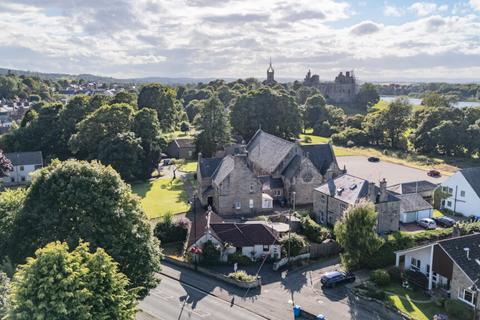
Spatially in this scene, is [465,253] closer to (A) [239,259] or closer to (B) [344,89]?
(A) [239,259]

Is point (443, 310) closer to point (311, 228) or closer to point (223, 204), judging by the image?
point (311, 228)

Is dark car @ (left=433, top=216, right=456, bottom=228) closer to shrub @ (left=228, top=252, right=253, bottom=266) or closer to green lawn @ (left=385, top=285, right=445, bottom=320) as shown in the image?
green lawn @ (left=385, top=285, right=445, bottom=320)

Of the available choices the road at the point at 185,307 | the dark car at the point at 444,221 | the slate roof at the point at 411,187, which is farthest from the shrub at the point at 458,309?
the slate roof at the point at 411,187

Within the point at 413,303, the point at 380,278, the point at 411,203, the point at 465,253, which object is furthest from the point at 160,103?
the point at 465,253

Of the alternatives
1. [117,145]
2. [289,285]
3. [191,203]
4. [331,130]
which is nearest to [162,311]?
[289,285]

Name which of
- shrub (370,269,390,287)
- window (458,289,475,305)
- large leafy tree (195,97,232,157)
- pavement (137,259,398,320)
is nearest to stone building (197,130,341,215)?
large leafy tree (195,97,232,157)

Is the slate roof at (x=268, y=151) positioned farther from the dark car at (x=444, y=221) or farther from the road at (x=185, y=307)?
the road at (x=185, y=307)

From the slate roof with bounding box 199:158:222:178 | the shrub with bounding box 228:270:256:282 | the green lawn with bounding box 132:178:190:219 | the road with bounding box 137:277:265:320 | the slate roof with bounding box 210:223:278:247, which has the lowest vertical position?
the road with bounding box 137:277:265:320
